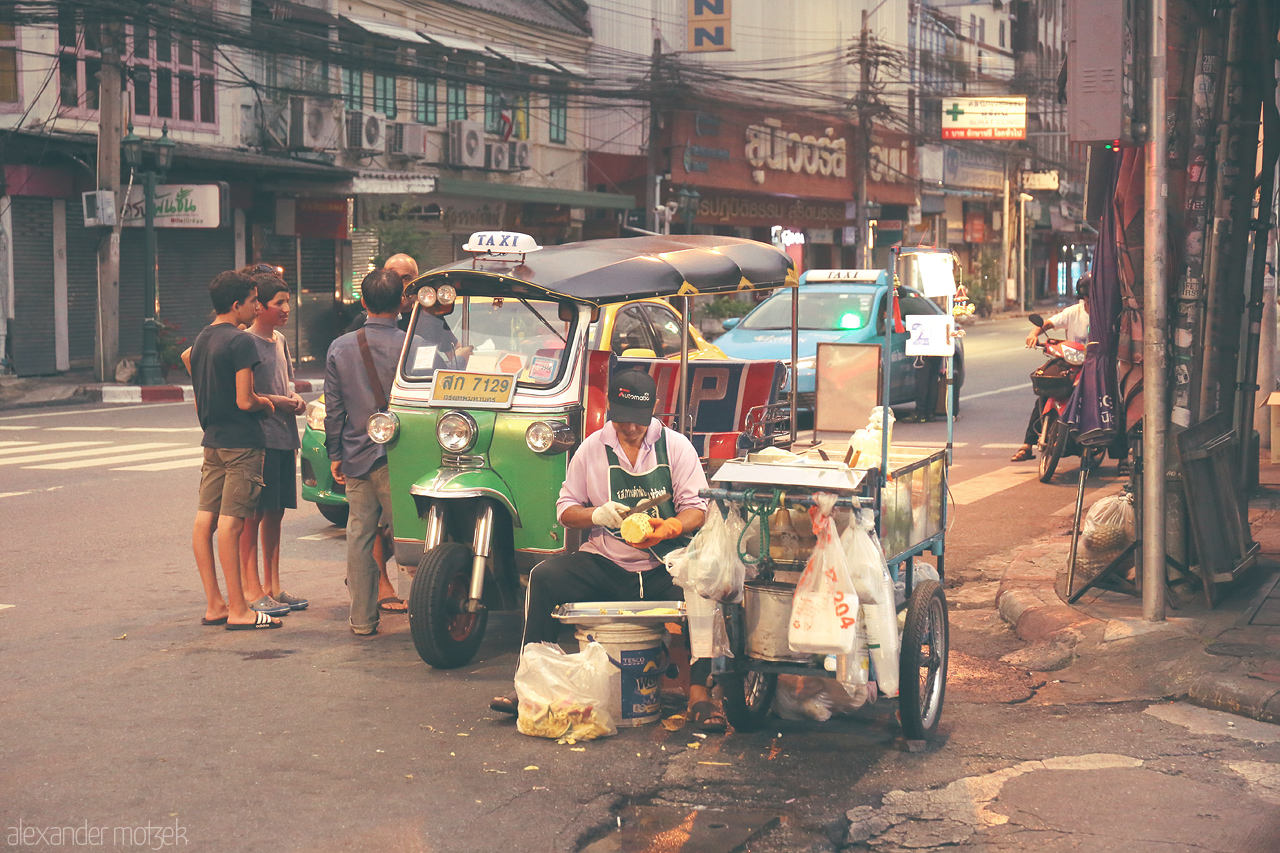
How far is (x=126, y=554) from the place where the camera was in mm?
9211

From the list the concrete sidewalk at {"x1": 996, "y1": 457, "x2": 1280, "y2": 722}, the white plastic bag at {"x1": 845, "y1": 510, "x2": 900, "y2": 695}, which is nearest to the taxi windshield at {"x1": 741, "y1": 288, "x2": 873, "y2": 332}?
the concrete sidewalk at {"x1": 996, "y1": 457, "x2": 1280, "y2": 722}

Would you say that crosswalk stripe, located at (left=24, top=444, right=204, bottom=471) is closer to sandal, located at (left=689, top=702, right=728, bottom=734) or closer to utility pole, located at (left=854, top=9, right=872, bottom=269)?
sandal, located at (left=689, top=702, right=728, bottom=734)

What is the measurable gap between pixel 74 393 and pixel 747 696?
17746mm

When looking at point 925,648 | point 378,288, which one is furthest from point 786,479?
point 378,288

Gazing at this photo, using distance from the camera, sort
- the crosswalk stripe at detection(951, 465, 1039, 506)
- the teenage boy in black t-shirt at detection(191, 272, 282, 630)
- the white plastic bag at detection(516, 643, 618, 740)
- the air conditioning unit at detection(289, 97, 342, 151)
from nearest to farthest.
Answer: the white plastic bag at detection(516, 643, 618, 740)
the teenage boy in black t-shirt at detection(191, 272, 282, 630)
the crosswalk stripe at detection(951, 465, 1039, 506)
the air conditioning unit at detection(289, 97, 342, 151)

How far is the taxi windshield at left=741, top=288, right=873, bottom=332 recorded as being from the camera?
16.7 metres

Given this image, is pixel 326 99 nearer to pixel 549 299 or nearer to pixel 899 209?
pixel 549 299

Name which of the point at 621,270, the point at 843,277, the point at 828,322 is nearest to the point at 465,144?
the point at 843,277

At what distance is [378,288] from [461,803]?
3356mm

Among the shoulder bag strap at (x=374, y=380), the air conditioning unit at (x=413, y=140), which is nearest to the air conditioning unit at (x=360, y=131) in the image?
the air conditioning unit at (x=413, y=140)

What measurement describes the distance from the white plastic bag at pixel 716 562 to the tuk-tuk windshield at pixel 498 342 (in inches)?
76.1

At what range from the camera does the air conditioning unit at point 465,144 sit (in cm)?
3009

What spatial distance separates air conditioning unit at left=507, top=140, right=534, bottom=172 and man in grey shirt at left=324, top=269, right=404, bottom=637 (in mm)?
24681

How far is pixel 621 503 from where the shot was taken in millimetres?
5910
